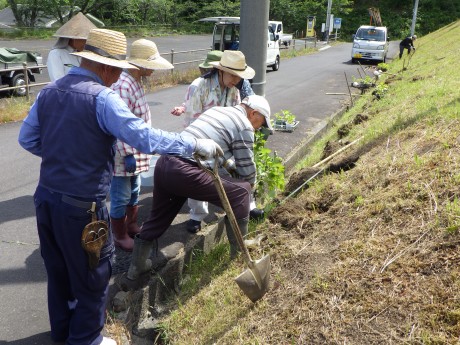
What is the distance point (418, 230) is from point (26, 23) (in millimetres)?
40175

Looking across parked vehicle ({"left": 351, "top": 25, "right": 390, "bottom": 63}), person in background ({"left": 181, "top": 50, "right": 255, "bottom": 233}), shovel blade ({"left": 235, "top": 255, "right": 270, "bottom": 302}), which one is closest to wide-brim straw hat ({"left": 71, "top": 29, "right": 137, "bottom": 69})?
shovel blade ({"left": 235, "top": 255, "right": 270, "bottom": 302})

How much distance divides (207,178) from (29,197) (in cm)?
334

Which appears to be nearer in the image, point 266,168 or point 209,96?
point 209,96

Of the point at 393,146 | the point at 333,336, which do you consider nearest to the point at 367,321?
the point at 333,336

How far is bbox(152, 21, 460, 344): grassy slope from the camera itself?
253 cm

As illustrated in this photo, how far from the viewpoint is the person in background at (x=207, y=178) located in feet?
10.8

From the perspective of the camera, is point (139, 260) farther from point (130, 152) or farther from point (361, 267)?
point (361, 267)

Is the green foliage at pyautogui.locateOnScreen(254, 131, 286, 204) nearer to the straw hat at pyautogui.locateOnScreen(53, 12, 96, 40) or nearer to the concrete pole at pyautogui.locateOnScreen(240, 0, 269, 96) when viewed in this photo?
the concrete pole at pyautogui.locateOnScreen(240, 0, 269, 96)

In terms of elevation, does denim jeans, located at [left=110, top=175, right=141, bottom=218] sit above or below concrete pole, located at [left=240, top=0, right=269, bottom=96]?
below

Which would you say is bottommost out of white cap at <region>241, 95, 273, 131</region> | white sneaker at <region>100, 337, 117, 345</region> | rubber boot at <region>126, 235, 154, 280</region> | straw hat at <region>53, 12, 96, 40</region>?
white sneaker at <region>100, 337, 117, 345</region>

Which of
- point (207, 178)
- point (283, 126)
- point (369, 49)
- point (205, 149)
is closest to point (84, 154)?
point (205, 149)

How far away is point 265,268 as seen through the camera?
3080mm

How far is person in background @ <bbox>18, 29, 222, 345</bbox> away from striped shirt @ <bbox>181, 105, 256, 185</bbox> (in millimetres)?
623

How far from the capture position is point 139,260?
346 cm
